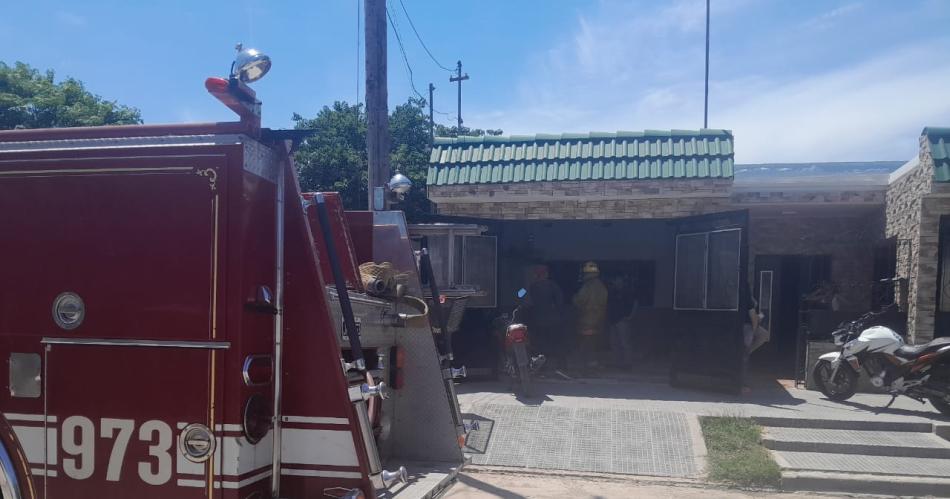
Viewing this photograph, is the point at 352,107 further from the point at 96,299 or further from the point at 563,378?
the point at 96,299

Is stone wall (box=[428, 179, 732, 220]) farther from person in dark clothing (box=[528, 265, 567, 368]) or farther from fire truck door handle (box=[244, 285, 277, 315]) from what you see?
fire truck door handle (box=[244, 285, 277, 315])

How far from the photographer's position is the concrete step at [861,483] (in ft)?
20.4

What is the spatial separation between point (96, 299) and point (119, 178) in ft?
1.76

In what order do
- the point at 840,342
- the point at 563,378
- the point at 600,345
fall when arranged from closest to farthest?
the point at 840,342
the point at 563,378
the point at 600,345

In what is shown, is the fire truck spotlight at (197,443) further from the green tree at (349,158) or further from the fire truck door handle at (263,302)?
the green tree at (349,158)

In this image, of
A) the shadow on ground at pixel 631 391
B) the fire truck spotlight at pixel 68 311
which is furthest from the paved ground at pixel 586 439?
the fire truck spotlight at pixel 68 311

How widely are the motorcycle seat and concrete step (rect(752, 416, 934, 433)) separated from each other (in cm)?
89

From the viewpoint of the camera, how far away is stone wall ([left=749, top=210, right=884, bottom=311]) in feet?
40.3

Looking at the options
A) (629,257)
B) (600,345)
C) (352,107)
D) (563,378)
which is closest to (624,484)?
(563,378)

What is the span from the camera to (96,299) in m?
3.10

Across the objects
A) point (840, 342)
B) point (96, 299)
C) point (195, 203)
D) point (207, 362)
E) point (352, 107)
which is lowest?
point (840, 342)

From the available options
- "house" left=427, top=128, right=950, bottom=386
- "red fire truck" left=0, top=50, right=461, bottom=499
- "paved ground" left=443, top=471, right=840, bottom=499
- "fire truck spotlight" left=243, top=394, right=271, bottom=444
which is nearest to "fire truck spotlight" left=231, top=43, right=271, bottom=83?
"red fire truck" left=0, top=50, right=461, bottom=499

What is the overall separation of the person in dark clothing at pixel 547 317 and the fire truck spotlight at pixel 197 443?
7866 mm

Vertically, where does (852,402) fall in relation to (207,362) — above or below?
below
